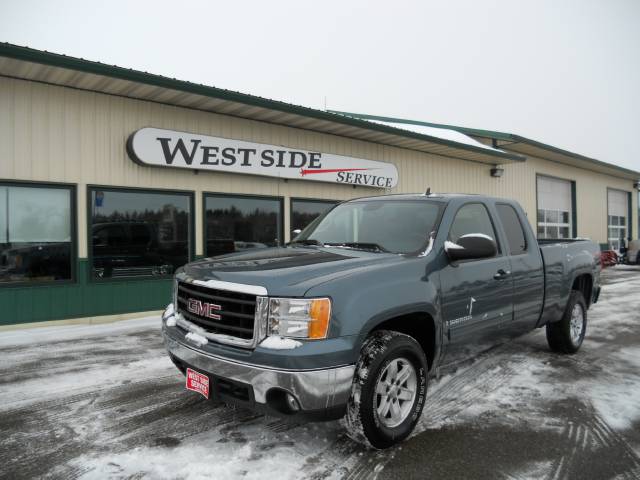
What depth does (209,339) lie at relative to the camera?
10.6 ft

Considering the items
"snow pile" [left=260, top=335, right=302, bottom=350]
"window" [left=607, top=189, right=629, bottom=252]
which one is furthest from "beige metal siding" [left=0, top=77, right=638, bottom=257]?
"window" [left=607, top=189, right=629, bottom=252]

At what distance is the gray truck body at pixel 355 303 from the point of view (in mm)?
2816

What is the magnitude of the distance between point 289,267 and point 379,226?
1283 millimetres

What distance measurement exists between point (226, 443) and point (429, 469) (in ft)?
4.76

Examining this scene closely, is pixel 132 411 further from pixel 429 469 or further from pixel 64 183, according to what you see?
pixel 64 183

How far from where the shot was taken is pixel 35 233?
7.59m

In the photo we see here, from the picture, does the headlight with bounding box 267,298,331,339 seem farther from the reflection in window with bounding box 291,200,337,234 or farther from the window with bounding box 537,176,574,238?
the window with bounding box 537,176,574,238

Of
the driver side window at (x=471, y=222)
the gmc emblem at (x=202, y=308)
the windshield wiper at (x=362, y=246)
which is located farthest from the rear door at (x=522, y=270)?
the gmc emblem at (x=202, y=308)

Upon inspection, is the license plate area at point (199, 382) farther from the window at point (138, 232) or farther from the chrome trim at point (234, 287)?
the window at point (138, 232)

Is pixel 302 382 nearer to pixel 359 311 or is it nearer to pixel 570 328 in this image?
pixel 359 311

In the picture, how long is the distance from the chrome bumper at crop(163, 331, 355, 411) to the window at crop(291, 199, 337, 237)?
7704 millimetres

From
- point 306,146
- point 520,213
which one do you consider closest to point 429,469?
point 520,213

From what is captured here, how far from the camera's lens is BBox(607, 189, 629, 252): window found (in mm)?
24578

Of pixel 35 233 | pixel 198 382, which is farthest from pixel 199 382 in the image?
pixel 35 233
